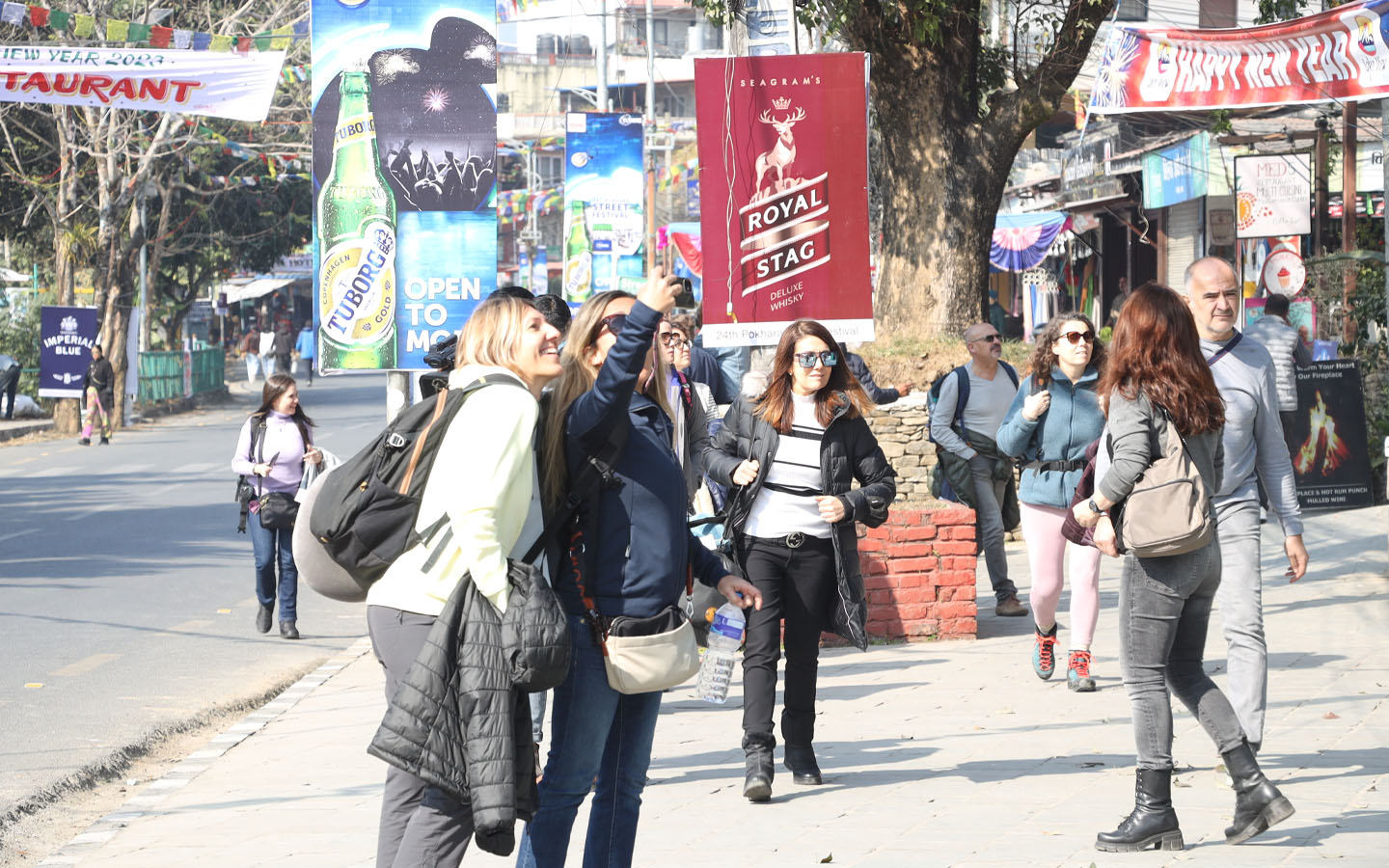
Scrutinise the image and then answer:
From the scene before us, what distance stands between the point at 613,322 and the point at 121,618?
25.7 ft

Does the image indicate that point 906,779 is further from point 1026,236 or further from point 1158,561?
point 1026,236

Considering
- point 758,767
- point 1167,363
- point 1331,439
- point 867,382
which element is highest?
point 1167,363

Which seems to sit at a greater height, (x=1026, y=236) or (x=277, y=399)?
(x=1026, y=236)

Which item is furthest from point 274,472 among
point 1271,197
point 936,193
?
point 1271,197

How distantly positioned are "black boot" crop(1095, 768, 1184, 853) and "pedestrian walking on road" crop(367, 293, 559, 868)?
7.11 ft

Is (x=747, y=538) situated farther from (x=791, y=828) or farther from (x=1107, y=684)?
(x=1107, y=684)

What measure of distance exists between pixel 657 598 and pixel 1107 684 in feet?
15.3

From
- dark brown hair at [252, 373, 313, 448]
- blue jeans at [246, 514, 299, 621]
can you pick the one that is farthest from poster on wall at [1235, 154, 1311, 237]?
blue jeans at [246, 514, 299, 621]

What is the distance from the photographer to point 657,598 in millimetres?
4379

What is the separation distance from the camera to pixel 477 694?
3855 mm

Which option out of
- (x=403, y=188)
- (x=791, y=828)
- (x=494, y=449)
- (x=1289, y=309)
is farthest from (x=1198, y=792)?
(x=1289, y=309)

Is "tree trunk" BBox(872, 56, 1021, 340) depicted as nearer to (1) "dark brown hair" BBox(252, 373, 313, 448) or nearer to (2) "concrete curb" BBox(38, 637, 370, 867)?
(1) "dark brown hair" BBox(252, 373, 313, 448)

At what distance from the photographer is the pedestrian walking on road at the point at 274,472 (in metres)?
10.8

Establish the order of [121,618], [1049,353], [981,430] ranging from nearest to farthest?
[1049,353], [981,430], [121,618]
